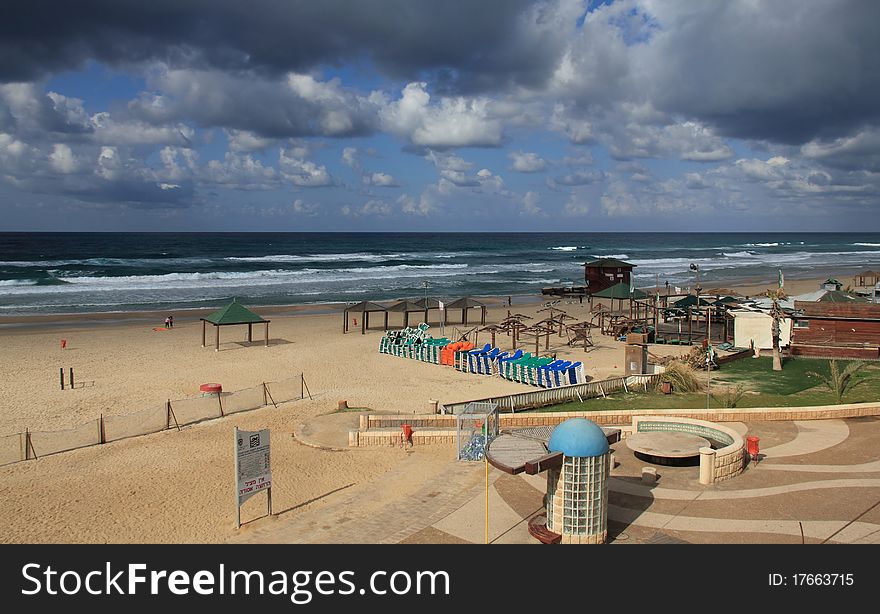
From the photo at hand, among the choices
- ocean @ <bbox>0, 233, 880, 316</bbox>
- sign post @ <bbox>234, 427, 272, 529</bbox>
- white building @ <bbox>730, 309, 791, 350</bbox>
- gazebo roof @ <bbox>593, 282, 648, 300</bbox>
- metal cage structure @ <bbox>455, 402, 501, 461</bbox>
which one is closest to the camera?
sign post @ <bbox>234, 427, 272, 529</bbox>

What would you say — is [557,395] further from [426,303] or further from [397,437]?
[426,303]

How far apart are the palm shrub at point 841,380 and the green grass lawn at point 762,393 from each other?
0.13m

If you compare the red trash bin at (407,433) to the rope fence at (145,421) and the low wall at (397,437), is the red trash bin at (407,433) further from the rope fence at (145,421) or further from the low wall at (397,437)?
the rope fence at (145,421)

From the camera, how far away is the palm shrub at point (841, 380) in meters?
17.1

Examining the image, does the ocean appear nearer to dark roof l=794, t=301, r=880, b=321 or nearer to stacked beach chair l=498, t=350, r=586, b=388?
stacked beach chair l=498, t=350, r=586, b=388

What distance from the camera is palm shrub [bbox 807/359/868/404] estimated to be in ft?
56.2

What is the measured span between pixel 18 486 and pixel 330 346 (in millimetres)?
16413

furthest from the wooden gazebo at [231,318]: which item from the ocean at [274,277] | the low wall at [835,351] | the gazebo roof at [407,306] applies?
the low wall at [835,351]

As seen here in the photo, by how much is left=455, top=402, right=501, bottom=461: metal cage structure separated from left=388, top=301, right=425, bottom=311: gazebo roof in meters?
18.8

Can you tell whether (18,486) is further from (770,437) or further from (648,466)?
(770,437)

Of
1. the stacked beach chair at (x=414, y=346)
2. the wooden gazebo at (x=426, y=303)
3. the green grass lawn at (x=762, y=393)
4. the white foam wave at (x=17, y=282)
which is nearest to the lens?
the green grass lawn at (x=762, y=393)

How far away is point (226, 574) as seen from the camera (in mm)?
7898

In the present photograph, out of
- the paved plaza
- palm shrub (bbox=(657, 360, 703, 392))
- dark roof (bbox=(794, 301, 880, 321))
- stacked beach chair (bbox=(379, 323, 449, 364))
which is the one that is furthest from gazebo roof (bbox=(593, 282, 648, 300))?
the paved plaza

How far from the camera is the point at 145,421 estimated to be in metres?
16.5
